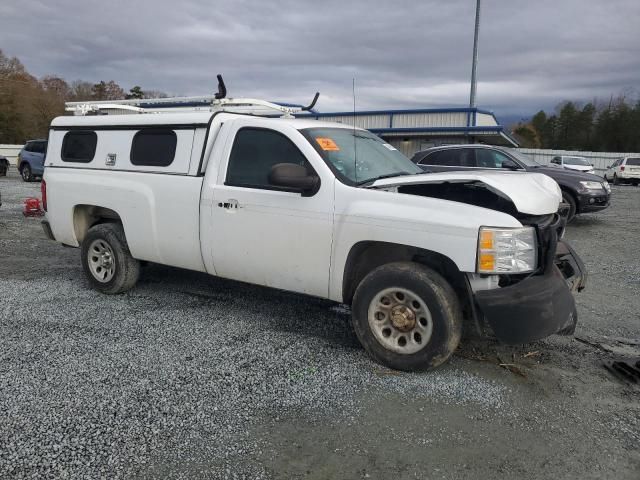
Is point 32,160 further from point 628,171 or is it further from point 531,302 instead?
point 628,171

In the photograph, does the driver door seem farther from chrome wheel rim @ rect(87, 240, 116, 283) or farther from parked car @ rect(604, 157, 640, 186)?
parked car @ rect(604, 157, 640, 186)

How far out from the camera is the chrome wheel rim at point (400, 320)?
12.9 feet

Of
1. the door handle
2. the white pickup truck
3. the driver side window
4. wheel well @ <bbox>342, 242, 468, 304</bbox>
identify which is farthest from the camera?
the door handle

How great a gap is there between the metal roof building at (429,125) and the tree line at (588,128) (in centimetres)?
3488

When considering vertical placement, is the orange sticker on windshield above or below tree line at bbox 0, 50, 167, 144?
Answer: below

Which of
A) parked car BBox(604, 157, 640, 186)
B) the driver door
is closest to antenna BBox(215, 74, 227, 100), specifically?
the driver door

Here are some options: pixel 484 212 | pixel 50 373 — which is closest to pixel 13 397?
pixel 50 373

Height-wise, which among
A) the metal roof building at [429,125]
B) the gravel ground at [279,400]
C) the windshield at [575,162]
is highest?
the metal roof building at [429,125]

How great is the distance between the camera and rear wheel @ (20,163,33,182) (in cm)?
2180

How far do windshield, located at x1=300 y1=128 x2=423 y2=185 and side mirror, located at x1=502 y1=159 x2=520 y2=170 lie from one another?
21.3 feet

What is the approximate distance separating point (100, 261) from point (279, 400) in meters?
3.38

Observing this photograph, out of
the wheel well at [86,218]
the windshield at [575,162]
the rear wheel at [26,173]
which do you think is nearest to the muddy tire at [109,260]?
the wheel well at [86,218]

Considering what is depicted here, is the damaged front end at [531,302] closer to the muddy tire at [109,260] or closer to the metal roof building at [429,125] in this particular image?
the muddy tire at [109,260]

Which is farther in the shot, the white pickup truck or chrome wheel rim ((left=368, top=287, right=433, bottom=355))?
chrome wheel rim ((left=368, top=287, right=433, bottom=355))
